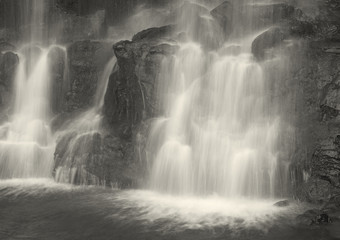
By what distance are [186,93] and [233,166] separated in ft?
16.9

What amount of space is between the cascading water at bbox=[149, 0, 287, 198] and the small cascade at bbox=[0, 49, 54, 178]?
7.60 m

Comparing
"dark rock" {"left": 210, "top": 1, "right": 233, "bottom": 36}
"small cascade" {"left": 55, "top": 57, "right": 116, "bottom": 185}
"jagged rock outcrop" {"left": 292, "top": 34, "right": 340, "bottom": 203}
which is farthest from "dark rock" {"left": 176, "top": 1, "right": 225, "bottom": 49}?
"small cascade" {"left": 55, "top": 57, "right": 116, "bottom": 185}

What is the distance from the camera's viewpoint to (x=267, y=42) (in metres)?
22.2

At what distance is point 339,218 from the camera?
16.1 metres

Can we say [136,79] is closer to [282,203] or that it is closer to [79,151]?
[79,151]

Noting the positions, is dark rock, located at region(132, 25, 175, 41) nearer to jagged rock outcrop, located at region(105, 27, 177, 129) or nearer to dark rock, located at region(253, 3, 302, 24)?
jagged rock outcrop, located at region(105, 27, 177, 129)

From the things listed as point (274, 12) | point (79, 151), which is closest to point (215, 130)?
point (79, 151)

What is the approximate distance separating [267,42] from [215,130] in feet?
18.1

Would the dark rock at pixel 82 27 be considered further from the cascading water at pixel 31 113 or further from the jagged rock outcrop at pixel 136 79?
the jagged rock outcrop at pixel 136 79

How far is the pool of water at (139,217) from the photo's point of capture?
15.4m

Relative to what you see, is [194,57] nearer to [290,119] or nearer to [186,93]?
[186,93]

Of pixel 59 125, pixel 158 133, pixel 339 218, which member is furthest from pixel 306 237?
pixel 59 125

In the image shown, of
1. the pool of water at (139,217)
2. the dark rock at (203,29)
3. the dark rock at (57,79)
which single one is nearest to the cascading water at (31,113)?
the dark rock at (57,79)

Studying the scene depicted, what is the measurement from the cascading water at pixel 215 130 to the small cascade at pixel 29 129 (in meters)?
7.60
